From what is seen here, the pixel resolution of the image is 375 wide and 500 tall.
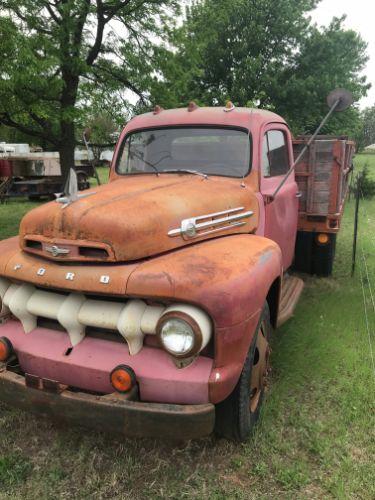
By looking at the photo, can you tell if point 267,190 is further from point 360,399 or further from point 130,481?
point 130,481

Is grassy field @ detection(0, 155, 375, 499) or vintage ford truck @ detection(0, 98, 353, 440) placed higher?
vintage ford truck @ detection(0, 98, 353, 440)

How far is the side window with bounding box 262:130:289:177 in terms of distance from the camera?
3.71m

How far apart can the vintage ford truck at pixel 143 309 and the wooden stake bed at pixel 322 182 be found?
2.04 metres

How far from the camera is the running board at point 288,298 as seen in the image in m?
3.40

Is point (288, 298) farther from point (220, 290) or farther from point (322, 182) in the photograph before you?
point (220, 290)

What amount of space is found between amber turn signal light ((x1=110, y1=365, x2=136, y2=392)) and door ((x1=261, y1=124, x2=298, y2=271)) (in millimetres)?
1810

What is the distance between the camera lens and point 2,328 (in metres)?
2.62

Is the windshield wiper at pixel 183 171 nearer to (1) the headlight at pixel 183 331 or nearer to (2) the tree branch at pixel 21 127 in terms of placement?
(1) the headlight at pixel 183 331

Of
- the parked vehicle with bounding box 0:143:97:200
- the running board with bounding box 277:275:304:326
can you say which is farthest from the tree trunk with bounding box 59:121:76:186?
the running board with bounding box 277:275:304:326

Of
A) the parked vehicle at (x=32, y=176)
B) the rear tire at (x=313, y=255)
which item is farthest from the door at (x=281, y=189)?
the parked vehicle at (x=32, y=176)

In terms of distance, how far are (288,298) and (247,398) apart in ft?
5.23

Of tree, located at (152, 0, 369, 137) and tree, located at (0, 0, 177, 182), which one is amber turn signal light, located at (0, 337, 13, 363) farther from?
tree, located at (152, 0, 369, 137)

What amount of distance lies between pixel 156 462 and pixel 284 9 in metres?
20.0

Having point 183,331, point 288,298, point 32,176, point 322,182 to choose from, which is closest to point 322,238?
point 322,182
